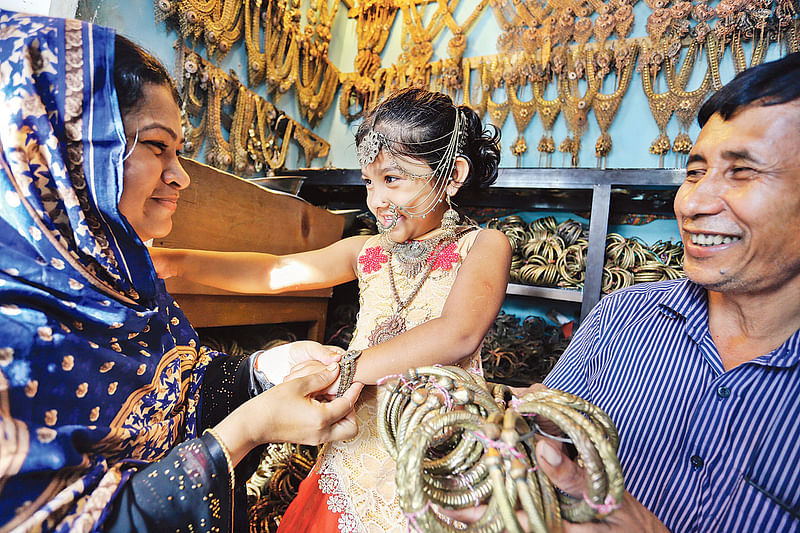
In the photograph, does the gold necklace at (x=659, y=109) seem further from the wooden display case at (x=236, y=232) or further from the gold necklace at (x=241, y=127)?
the gold necklace at (x=241, y=127)

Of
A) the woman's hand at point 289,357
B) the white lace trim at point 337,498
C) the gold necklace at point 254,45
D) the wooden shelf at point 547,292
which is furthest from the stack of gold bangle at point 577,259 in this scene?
the gold necklace at point 254,45

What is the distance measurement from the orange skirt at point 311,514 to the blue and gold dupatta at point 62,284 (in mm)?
566

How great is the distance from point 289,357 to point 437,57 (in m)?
3.08

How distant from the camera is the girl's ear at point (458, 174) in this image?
52.2 inches

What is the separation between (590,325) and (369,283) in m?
0.73

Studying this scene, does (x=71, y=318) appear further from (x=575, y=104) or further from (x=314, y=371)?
(x=575, y=104)

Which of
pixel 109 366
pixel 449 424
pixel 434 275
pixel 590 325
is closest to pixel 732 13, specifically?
pixel 590 325

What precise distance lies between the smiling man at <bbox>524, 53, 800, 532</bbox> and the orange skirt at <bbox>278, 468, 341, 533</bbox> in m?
0.81

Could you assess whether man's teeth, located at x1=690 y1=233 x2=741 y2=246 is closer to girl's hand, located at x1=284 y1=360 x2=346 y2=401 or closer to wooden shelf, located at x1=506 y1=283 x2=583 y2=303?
girl's hand, located at x1=284 y1=360 x2=346 y2=401

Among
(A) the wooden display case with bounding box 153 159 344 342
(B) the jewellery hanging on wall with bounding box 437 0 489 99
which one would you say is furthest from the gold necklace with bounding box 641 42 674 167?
(A) the wooden display case with bounding box 153 159 344 342

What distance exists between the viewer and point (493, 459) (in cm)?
45

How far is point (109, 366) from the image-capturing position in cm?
76

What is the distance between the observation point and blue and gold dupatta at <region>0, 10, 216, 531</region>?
0.59 m

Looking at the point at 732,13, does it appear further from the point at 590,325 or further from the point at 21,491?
the point at 21,491
